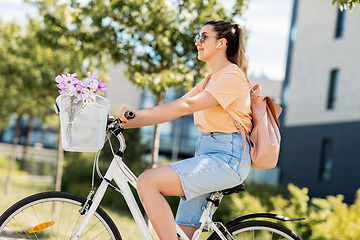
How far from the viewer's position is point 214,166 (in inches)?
88.4

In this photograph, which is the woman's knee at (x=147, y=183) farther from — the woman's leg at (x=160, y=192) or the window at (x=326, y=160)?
the window at (x=326, y=160)

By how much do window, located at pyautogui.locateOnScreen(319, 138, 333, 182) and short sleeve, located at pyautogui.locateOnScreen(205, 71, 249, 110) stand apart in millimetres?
14637

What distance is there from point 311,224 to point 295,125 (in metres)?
12.5

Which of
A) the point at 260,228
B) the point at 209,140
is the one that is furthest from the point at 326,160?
the point at 209,140

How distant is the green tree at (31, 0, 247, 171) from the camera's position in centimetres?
516

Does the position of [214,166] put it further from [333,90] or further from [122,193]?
[333,90]

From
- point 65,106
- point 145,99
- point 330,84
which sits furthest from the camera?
point 145,99

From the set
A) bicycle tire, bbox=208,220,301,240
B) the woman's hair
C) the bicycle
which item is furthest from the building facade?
the woman's hair

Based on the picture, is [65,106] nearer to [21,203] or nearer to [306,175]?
[21,203]

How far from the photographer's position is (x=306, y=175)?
16.9m

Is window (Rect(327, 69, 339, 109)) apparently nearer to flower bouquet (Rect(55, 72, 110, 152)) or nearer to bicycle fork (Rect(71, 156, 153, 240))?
bicycle fork (Rect(71, 156, 153, 240))

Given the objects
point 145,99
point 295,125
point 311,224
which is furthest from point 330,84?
point 145,99

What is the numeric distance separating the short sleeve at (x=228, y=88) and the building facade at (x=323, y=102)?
13123 mm

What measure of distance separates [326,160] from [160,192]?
50.3ft
